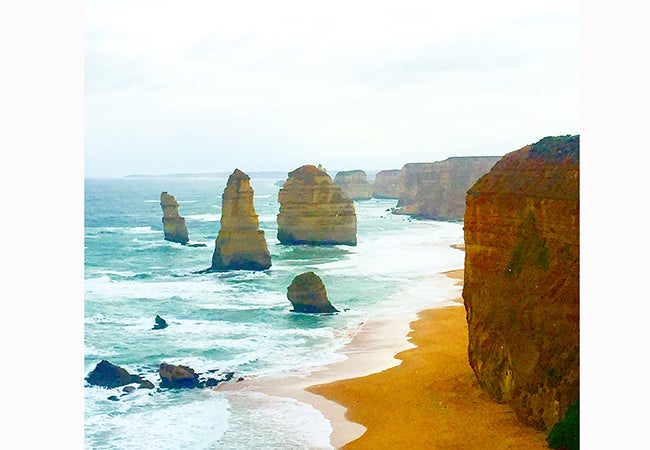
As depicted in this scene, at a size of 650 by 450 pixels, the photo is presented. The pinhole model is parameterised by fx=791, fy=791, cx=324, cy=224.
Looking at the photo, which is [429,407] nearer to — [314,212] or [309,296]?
[309,296]

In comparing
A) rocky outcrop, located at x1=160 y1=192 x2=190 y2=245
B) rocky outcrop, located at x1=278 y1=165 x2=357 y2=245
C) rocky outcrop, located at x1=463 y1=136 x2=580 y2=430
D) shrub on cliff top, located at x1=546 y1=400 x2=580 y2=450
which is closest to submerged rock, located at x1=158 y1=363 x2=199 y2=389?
rocky outcrop, located at x1=463 y1=136 x2=580 y2=430

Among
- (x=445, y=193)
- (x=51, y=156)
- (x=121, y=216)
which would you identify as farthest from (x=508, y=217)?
(x=121, y=216)

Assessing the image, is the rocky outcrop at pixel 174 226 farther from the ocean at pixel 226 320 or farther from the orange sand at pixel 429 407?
the orange sand at pixel 429 407

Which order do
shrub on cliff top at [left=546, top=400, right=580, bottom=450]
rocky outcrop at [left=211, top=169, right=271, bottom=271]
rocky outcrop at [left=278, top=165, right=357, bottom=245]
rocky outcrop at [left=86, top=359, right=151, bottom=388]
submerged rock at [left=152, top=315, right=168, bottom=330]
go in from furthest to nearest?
rocky outcrop at [left=278, top=165, right=357, bottom=245]
rocky outcrop at [left=211, top=169, right=271, bottom=271]
submerged rock at [left=152, top=315, right=168, bottom=330]
rocky outcrop at [left=86, top=359, right=151, bottom=388]
shrub on cliff top at [left=546, top=400, right=580, bottom=450]

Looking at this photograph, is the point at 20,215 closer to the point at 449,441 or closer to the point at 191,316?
the point at 449,441

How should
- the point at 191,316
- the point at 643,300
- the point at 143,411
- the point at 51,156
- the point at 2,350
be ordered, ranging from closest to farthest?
the point at 643,300, the point at 2,350, the point at 51,156, the point at 143,411, the point at 191,316

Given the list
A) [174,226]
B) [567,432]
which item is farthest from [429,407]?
[174,226]

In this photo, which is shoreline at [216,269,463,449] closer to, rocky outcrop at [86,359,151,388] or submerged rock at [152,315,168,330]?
rocky outcrop at [86,359,151,388]
